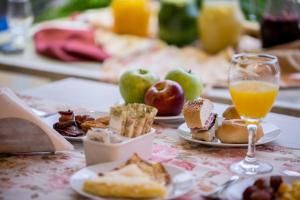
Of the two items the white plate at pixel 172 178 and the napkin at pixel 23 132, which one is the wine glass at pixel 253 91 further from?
the napkin at pixel 23 132

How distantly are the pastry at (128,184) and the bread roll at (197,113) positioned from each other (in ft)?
0.79

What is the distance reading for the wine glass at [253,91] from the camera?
1.07m

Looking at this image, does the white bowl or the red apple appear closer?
the white bowl

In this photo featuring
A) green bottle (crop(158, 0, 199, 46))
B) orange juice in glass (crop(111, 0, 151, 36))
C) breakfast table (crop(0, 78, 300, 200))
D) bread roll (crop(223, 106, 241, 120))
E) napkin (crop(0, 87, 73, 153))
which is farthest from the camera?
orange juice in glass (crop(111, 0, 151, 36))

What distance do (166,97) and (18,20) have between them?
45.8 inches

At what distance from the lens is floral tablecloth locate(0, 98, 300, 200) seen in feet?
3.21

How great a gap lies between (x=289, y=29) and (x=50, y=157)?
3.99 feet

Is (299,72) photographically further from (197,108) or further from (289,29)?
(197,108)

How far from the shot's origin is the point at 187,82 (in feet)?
4.73

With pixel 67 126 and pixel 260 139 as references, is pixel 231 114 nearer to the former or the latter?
pixel 260 139

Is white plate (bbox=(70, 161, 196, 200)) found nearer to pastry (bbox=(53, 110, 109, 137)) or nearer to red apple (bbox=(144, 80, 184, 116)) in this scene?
pastry (bbox=(53, 110, 109, 137))

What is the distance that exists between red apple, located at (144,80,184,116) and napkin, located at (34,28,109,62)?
87cm

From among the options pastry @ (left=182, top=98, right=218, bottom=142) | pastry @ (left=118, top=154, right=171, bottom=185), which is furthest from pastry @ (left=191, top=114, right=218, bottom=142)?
pastry @ (left=118, top=154, right=171, bottom=185)

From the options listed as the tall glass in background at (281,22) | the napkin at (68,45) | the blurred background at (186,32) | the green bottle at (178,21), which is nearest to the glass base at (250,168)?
the blurred background at (186,32)
